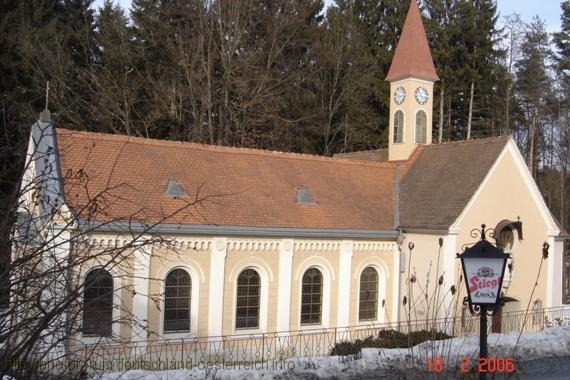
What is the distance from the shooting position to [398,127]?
2486 cm

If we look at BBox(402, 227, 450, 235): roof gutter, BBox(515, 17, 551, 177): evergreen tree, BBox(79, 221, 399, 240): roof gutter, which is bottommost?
BBox(79, 221, 399, 240): roof gutter

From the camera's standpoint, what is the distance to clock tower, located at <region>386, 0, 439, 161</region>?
24.5 metres

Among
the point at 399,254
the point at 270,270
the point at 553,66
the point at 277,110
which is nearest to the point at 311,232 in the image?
the point at 270,270

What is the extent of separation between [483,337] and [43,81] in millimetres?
26969

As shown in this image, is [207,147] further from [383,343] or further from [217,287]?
[383,343]

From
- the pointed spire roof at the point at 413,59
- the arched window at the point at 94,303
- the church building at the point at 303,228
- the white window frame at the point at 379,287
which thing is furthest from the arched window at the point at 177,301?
the pointed spire roof at the point at 413,59

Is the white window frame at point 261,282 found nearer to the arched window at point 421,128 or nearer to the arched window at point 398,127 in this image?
the arched window at point 398,127

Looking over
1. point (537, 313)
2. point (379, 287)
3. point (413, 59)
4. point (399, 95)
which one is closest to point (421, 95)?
point (399, 95)

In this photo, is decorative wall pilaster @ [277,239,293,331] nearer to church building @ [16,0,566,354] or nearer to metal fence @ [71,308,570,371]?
church building @ [16,0,566,354]

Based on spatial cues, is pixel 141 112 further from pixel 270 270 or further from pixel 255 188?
pixel 270 270

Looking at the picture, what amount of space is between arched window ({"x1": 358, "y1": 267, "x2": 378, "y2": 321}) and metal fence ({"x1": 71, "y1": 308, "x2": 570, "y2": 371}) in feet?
1.29

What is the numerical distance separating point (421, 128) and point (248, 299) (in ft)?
38.8

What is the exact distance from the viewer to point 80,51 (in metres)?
32.2
